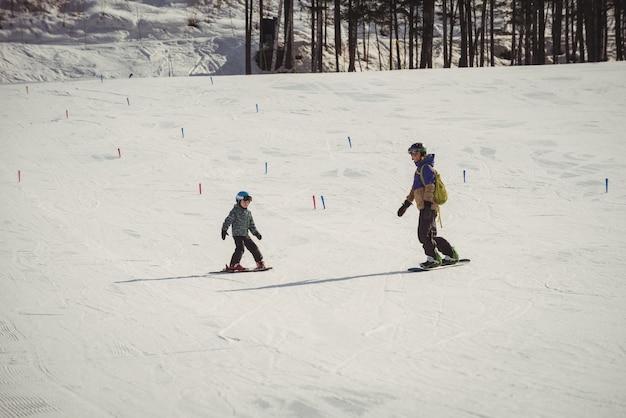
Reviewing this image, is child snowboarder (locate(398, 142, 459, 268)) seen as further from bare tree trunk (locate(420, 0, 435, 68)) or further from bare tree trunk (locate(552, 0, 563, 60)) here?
bare tree trunk (locate(552, 0, 563, 60))

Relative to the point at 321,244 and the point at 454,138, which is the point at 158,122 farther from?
the point at 321,244

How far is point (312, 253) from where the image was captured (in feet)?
40.1

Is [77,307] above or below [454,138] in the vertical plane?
below

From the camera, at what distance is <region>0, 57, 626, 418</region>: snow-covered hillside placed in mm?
5922

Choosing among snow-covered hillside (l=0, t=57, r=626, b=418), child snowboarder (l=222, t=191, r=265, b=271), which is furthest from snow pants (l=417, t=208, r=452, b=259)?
child snowboarder (l=222, t=191, r=265, b=271)

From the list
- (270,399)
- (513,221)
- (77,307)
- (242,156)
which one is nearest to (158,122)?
(242,156)

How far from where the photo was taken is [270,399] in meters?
5.66

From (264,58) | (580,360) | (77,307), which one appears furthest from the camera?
(264,58)

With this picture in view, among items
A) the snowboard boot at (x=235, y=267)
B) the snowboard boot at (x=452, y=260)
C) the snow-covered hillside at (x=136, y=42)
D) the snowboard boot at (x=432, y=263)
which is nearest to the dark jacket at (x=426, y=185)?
the snowboard boot at (x=432, y=263)

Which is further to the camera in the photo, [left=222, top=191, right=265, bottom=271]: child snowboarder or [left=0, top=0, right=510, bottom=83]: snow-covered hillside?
[left=0, top=0, right=510, bottom=83]: snow-covered hillside

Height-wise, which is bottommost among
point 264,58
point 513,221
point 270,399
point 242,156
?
point 270,399

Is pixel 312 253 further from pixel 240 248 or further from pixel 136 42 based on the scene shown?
pixel 136 42

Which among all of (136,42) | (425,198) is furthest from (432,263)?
(136,42)

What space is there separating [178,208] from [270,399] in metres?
10.9
